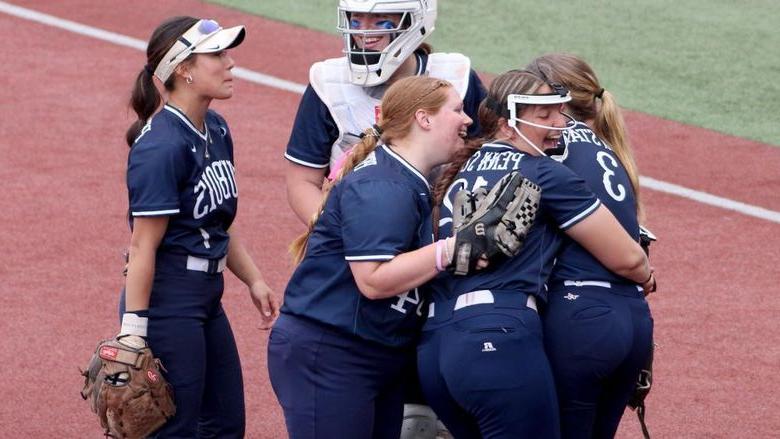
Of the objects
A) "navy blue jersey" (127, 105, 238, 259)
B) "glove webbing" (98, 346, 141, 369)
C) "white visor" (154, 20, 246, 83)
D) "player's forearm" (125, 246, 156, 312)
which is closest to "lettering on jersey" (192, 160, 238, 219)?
"navy blue jersey" (127, 105, 238, 259)

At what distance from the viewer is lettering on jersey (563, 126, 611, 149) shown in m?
4.65

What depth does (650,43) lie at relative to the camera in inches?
475

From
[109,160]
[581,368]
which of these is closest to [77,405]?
[581,368]

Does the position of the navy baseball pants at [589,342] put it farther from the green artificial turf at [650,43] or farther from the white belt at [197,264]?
the green artificial turf at [650,43]

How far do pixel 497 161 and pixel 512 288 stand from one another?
406 millimetres

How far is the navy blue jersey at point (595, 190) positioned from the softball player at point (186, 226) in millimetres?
1241

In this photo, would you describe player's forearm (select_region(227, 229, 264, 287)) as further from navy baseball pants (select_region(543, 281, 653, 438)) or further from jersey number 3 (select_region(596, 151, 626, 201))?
jersey number 3 (select_region(596, 151, 626, 201))

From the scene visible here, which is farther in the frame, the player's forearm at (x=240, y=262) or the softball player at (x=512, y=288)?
the player's forearm at (x=240, y=262)

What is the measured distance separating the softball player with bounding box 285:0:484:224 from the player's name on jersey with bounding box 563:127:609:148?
58 centimetres

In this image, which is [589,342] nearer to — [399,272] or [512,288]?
[512,288]

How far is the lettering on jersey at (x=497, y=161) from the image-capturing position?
4379mm

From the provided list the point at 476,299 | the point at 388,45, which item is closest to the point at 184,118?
the point at 388,45

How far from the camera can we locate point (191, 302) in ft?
16.2

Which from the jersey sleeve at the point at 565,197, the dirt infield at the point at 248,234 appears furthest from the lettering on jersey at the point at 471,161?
the dirt infield at the point at 248,234
